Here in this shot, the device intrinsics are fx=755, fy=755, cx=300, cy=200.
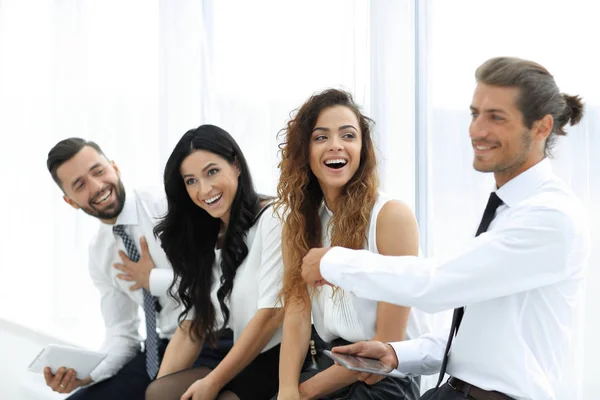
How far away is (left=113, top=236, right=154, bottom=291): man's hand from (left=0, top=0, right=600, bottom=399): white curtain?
760 mm

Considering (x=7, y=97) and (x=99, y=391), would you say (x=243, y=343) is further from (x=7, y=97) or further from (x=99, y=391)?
(x=7, y=97)

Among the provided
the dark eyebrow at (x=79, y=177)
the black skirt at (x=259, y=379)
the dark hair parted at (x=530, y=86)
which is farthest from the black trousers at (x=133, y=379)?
the dark hair parted at (x=530, y=86)

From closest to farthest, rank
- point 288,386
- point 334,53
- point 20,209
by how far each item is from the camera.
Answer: point 288,386
point 334,53
point 20,209

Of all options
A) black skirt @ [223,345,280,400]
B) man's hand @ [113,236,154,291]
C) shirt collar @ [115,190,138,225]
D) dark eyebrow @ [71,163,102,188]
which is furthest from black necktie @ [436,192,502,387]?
dark eyebrow @ [71,163,102,188]

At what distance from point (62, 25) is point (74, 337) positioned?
1826 millimetres

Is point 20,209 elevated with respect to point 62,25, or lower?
lower

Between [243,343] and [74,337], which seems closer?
[243,343]

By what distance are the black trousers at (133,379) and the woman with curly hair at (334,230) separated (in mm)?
526

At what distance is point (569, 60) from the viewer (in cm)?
246

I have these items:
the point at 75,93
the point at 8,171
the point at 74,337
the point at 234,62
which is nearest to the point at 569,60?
the point at 234,62

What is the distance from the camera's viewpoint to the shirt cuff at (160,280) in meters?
3.00

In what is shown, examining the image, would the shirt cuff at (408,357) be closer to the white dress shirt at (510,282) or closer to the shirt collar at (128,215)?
the white dress shirt at (510,282)

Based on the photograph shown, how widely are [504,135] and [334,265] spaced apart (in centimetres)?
51

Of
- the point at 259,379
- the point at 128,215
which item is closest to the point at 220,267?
the point at 259,379
